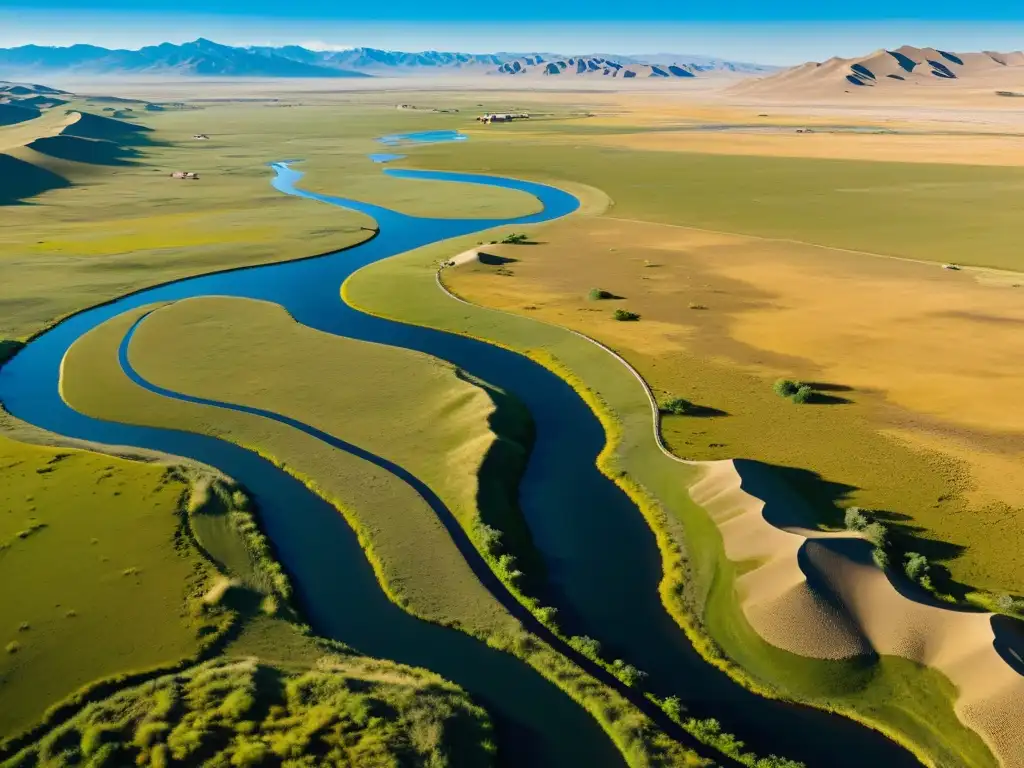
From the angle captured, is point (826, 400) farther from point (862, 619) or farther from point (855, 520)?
point (862, 619)

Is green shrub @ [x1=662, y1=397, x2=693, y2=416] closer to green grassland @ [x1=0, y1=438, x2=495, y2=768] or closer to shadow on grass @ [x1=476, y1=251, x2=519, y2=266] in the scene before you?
green grassland @ [x1=0, y1=438, x2=495, y2=768]

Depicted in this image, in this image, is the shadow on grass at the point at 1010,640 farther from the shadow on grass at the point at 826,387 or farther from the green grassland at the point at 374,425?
the shadow on grass at the point at 826,387

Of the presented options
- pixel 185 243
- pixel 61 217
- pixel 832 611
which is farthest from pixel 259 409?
pixel 61 217

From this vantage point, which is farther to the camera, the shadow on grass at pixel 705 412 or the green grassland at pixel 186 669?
the shadow on grass at pixel 705 412

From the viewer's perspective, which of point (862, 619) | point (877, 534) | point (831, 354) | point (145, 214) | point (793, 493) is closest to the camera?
point (862, 619)

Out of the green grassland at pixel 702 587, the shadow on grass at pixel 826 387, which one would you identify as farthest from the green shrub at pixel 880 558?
the shadow on grass at pixel 826 387

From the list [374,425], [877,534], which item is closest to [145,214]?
[374,425]
